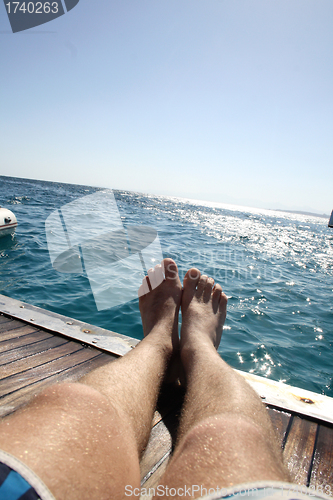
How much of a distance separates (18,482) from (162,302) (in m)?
1.36

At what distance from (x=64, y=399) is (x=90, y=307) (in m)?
2.42

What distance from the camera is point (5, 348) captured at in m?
1.33

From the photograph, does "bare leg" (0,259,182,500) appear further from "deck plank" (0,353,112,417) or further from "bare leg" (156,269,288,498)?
"deck plank" (0,353,112,417)

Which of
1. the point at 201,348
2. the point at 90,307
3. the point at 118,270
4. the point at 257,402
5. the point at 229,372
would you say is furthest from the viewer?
the point at 118,270

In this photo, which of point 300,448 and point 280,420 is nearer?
point 300,448

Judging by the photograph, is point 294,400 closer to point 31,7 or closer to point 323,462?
point 323,462

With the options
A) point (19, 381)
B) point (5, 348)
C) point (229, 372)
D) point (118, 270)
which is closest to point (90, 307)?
point (118, 270)

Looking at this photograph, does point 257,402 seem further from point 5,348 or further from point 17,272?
point 17,272

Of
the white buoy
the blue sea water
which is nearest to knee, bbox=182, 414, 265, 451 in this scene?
the blue sea water

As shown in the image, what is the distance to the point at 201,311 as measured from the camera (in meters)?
1.72

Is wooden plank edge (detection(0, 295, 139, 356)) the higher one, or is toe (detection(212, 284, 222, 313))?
toe (detection(212, 284, 222, 313))

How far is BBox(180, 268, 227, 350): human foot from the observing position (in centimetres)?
145

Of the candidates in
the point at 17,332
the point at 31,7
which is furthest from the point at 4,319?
the point at 31,7

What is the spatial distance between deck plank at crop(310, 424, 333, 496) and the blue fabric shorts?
760 mm
